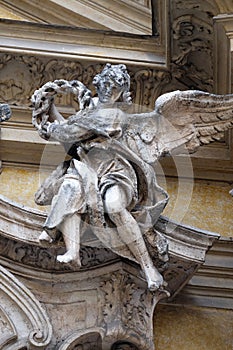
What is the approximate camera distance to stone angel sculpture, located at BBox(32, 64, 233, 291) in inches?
Result: 370

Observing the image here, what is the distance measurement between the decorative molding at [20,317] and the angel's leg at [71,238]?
0.42m

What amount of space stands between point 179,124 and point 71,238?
1.12 metres

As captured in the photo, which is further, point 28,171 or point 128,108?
point 28,171

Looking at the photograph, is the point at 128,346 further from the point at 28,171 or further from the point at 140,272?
the point at 28,171

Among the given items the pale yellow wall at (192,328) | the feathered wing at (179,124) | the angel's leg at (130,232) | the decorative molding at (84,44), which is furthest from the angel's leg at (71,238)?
the decorative molding at (84,44)

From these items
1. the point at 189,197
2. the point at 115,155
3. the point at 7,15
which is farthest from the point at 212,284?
the point at 7,15

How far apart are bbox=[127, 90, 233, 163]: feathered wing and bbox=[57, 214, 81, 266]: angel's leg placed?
73 cm

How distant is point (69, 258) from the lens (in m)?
9.20

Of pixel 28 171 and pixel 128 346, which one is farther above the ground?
pixel 28 171

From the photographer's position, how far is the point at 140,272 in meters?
9.53

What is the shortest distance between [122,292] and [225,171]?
5.10 feet

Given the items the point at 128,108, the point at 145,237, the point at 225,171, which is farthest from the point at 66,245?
the point at 225,171

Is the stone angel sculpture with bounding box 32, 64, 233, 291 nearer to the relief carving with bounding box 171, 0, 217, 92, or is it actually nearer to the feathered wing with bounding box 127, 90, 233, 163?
Answer: the feathered wing with bounding box 127, 90, 233, 163

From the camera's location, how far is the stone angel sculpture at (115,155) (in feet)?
30.8
